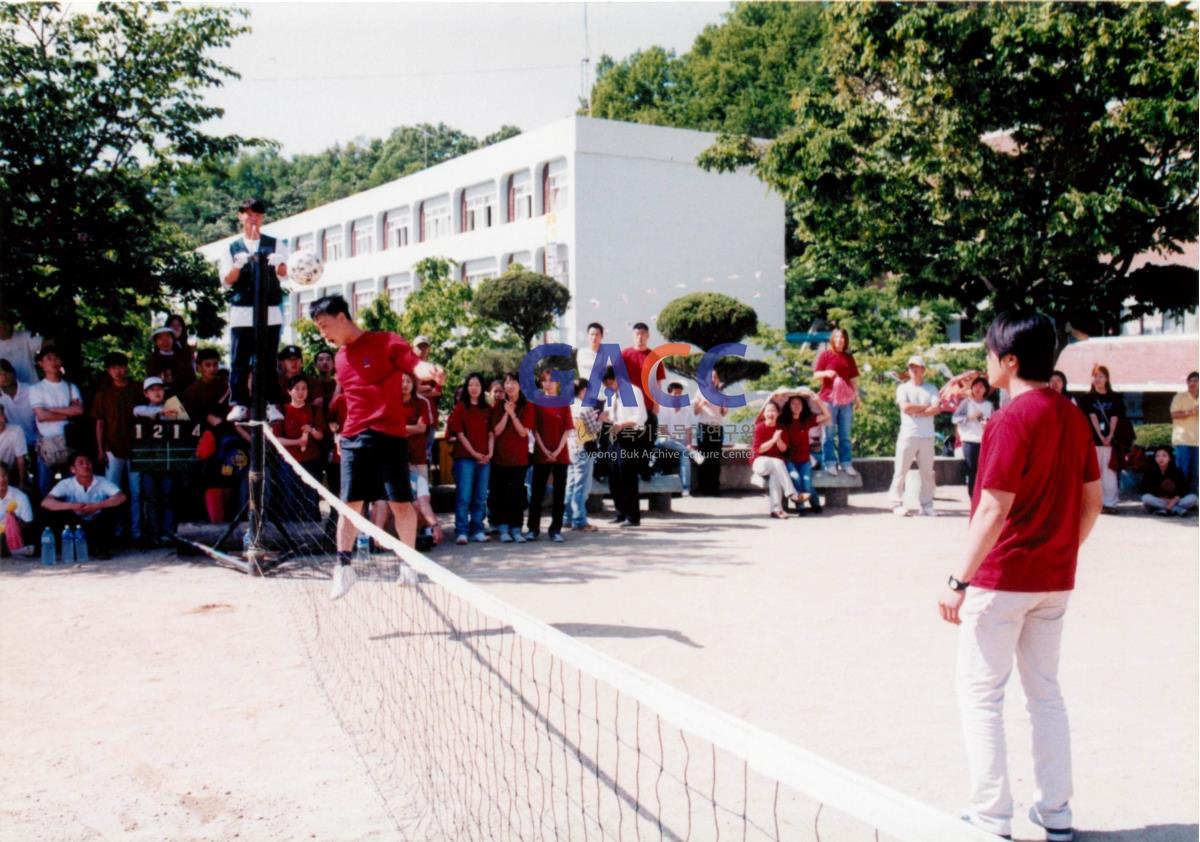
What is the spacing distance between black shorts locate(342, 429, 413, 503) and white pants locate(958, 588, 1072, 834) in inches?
184

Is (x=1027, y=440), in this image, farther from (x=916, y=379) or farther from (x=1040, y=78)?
(x=1040, y=78)

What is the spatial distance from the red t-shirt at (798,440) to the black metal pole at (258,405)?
7384 millimetres

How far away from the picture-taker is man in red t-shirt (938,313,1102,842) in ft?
13.9

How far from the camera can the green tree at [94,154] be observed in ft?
42.0

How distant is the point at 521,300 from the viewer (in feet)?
96.4

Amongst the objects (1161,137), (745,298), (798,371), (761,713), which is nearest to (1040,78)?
(1161,137)

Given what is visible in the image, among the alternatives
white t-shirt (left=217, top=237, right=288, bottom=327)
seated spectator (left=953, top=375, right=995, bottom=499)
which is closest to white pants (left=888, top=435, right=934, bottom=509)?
seated spectator (left=953, top=375, right=995, bottom=499)

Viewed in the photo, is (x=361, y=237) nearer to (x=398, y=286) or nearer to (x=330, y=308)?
(x=398, y=286)

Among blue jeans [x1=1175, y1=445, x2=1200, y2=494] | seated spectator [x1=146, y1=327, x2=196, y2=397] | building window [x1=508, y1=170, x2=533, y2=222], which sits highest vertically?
building window [x1=508, y1=170, x2=533, y2=222]

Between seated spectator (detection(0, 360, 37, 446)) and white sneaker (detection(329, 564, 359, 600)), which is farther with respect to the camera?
seated spectator (detection(0, 360, 37, 446))

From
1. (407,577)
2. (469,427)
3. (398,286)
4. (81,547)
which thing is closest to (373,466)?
(407,577)

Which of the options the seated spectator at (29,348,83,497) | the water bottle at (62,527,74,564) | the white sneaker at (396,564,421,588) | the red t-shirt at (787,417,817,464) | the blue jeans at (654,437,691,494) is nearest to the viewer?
the white sneaker at (396,564,421,588)

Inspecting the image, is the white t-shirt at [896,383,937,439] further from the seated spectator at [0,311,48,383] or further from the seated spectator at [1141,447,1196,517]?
the seated spectator at [0,311,48,383]

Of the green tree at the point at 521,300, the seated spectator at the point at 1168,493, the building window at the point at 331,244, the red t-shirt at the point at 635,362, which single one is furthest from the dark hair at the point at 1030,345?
the building window at the point at 331,244
